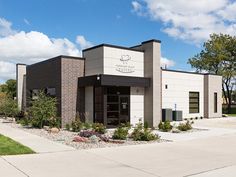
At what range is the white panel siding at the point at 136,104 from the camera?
902 inches

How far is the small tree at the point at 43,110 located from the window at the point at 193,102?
1422 centimetres

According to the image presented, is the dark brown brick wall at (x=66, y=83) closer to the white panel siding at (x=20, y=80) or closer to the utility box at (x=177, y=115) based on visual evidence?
the utility box at (x=177, y=115)

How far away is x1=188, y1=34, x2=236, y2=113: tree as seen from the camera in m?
48.4

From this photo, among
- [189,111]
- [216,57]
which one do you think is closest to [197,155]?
[189,111]

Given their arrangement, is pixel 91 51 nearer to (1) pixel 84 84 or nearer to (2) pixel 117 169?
(1) pixel 84 84

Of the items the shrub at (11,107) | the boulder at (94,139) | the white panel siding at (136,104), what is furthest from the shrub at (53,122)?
the shrub at (11,107)

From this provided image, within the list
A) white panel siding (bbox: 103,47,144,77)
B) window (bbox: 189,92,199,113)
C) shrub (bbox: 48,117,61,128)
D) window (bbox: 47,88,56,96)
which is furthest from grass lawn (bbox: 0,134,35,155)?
window (bbox: 189,92,199,113)

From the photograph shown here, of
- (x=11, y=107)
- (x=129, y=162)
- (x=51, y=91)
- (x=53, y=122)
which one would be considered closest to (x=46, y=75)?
(x=51, y=91)

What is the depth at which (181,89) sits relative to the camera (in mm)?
29281

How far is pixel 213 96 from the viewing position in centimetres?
3225

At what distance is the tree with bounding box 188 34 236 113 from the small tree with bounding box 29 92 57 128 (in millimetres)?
33467

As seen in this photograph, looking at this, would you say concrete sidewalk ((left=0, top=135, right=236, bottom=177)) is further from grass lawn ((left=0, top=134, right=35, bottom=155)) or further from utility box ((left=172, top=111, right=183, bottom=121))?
utility box ((left=172, top=111, right=183, bottom=121))

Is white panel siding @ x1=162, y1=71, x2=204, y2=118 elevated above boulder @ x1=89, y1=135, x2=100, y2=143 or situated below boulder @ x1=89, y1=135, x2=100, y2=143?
above

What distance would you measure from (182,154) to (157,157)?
4.01 ft
